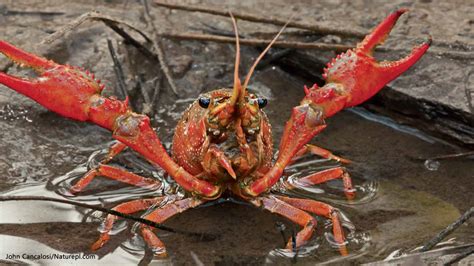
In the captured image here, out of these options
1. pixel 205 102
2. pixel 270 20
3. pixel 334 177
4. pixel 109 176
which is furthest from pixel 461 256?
pixel 270 20

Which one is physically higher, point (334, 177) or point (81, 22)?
point (81, 22)

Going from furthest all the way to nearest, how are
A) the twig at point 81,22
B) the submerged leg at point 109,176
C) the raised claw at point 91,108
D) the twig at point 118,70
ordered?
the twig at point 118,70 → the twig at point 81,22 → the submerged leg at point 109,176 → the raised claw at point 91,108

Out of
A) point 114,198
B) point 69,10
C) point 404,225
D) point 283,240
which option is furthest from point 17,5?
point 404,225

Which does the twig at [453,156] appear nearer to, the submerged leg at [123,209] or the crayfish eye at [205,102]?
the crayfish eye at [205,102]

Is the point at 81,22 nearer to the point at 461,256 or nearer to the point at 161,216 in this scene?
the point at 161,216

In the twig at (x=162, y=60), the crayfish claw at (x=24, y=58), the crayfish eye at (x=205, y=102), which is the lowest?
the twig at (x=162, y=60)

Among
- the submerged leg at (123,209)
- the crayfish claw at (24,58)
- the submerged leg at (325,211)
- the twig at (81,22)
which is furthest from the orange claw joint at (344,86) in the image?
the twig at (81,22)
